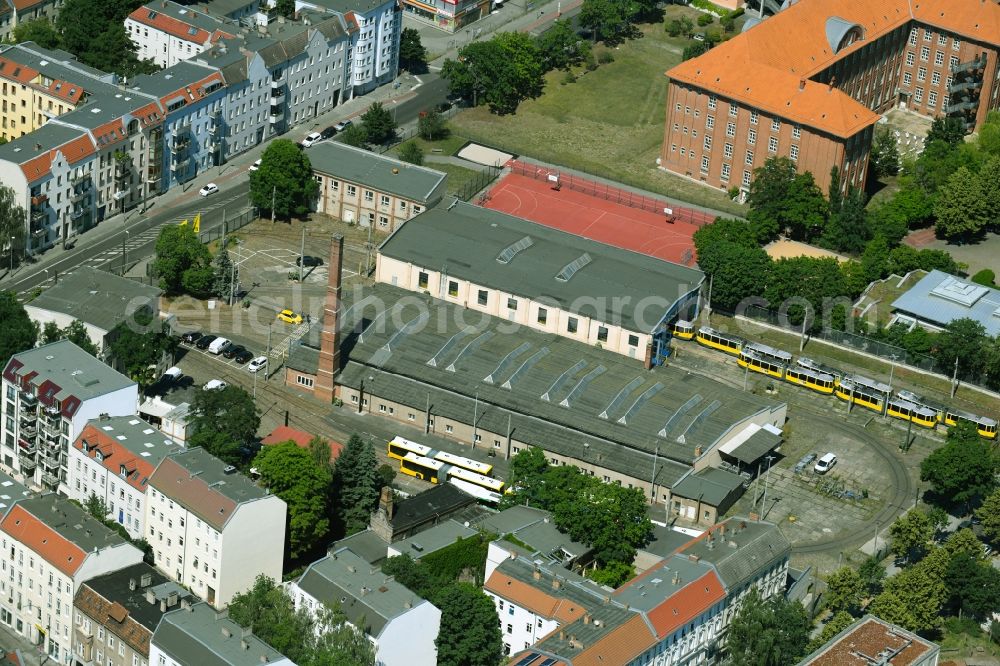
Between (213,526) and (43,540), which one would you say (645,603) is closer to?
(213,526)

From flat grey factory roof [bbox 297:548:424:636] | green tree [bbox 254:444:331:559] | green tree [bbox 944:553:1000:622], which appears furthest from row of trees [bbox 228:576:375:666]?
green tree [bbox 944:553:1000:622]

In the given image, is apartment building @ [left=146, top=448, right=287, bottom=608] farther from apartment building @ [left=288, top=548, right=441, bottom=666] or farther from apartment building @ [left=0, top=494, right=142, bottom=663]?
apartment building @ [left=288, top=548, right=441, bottom=666]

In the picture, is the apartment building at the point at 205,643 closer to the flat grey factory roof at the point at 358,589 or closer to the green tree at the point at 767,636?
the flat grey factory roof at the point at 358,589

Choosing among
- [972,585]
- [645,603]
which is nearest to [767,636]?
[645,603]

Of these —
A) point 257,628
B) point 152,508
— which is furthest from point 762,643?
point 152,508

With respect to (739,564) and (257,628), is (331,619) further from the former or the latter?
(739,564)
